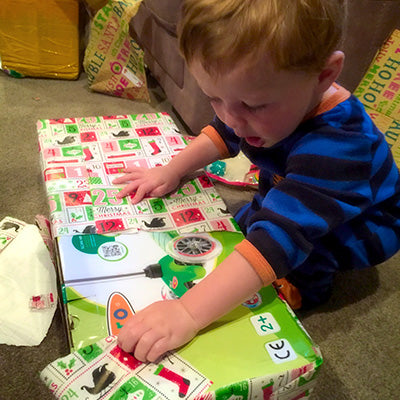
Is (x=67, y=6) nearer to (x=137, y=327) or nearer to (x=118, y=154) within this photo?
(x=118, y=154)

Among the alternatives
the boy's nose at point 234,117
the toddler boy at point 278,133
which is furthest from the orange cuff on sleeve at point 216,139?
the boy's nose at point 234,117

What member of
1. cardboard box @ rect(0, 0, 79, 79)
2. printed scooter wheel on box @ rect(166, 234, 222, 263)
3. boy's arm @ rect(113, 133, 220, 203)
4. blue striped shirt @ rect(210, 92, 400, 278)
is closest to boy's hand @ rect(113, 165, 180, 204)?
boy's arm @ rect(113, 133, 220, 203)

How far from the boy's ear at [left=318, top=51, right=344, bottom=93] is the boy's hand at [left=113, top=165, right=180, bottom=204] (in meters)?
0.32

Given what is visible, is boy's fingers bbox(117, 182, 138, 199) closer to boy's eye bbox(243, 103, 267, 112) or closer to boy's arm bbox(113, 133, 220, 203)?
boy's arm bbox(113, 133, 220, 203)

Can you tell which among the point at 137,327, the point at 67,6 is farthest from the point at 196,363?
the point at 67,6

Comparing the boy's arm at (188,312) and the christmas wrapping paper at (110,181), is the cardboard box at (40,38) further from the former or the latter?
the boy's arm at (188,312)

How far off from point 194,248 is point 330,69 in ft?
1.07

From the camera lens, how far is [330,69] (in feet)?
1.59

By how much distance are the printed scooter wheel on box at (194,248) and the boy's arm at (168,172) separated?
0.12m

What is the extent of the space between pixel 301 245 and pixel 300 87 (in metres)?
0.19

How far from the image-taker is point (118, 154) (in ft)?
2.64

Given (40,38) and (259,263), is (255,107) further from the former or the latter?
(40,38)

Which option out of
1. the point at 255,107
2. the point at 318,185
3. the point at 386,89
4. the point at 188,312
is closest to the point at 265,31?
the point at 255,107

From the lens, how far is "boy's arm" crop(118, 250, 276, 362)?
0.48m
